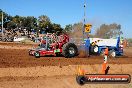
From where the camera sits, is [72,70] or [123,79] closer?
[123,79]

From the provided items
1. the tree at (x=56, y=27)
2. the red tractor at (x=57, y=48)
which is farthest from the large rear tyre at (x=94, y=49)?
the tree at (x=56, y=27)

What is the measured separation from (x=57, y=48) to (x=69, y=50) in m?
0.89

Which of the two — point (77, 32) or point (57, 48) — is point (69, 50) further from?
point (77, 32)

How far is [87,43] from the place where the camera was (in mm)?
22359

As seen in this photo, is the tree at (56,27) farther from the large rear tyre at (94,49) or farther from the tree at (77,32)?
the large rear tyre at (94,49)

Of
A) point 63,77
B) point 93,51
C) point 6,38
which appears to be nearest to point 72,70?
point 63,77

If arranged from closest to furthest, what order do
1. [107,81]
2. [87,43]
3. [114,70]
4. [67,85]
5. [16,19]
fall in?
1. [107,81]
2. [67,85]
3. [114,70]
4. [87,43]
5. [16,19]

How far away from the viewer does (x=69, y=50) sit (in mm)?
20516

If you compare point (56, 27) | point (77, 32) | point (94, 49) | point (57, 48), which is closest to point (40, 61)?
point (57, 48)

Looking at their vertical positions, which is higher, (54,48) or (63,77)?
(54,48)

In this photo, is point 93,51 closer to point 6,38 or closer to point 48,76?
point 48,76

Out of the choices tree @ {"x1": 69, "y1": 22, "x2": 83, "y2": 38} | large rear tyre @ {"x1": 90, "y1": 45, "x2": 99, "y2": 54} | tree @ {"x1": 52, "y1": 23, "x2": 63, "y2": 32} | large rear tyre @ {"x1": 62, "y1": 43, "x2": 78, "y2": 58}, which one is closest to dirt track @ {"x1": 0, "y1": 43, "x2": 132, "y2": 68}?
large rear tyre @ {"x1": 62, "y1": 43, "x2": 78, "y2": 58}

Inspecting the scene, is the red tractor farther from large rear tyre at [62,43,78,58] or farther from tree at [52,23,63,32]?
tree at [52,23,63,32]

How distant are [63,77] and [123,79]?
697 cm
